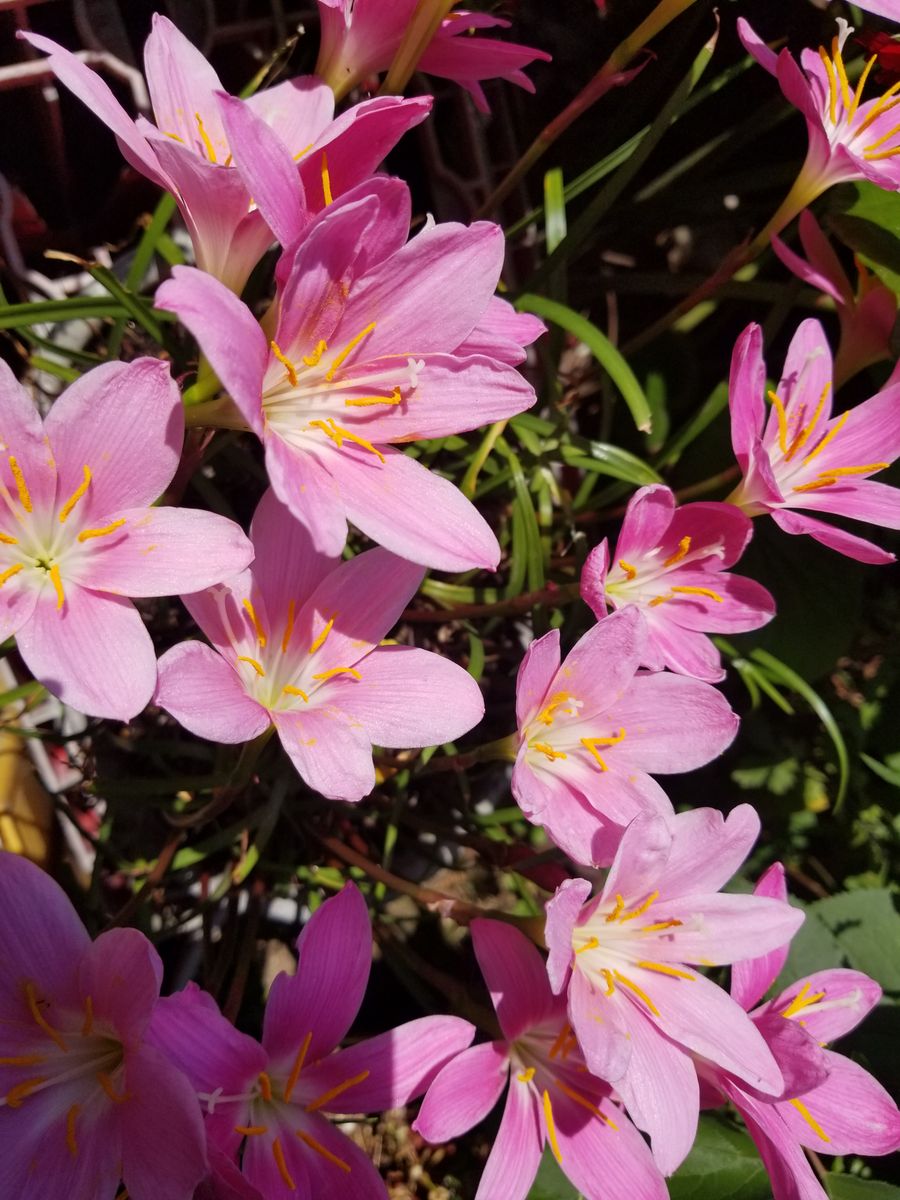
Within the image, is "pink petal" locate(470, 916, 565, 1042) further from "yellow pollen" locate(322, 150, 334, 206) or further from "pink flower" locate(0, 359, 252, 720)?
"yellow pollen" locate(322, 150, 334, 206)

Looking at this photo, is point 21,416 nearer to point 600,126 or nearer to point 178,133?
point 178,133

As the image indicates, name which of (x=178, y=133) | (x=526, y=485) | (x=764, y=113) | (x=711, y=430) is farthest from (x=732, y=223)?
(x=178, y=133)

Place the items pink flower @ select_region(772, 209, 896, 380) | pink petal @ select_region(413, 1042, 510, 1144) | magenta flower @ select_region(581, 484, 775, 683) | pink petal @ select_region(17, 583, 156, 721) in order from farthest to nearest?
pink flower @ select_region(772, 209, 896, 380)
magenta flower @ select_region(581, 484, 775, 683)
pink petal @ select_region(413, 1042, 510, 1144)
pink petal @ select_region(17, 583, 156, 721)

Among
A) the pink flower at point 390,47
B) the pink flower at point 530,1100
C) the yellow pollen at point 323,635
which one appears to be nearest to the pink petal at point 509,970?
the pink flower at point 530,1100

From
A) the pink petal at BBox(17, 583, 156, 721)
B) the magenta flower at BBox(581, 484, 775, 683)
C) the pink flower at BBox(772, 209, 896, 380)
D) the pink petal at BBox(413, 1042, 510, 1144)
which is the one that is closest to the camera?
the pink petal at BBox(17, 583, 156, 721)

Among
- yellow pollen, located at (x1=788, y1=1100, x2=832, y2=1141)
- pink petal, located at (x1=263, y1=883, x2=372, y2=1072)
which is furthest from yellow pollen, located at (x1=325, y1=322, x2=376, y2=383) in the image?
yellow pollen, located at (x1=788, y1=1100, x2=832, y2=1141)

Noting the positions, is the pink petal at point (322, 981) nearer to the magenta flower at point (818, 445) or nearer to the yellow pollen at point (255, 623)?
the yellow pollen at point (255, 623)

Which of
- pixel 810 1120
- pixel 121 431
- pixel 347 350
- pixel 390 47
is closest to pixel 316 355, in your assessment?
pixel 347 350

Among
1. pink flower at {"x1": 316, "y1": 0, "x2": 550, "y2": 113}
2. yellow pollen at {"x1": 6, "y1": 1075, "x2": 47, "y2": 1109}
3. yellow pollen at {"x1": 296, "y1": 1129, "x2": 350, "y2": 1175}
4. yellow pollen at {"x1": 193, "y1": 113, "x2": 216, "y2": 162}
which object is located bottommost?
yellow pollen at {"x1": 296, "y1": 1129, "x2": 350, "y2": 1175}
